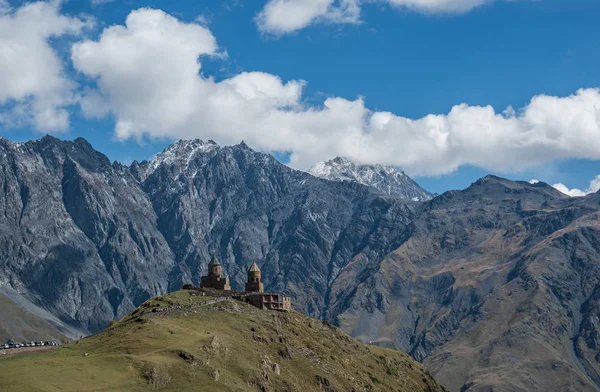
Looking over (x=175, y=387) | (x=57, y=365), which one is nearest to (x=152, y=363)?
(x=175, y=387)

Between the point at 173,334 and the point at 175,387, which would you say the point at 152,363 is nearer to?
the point at 175,387

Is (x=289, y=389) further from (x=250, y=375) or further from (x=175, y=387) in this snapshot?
(x=175, y=387)

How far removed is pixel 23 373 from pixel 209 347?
46724 millimetres

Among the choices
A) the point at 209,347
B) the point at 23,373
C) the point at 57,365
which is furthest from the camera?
the point at 209,347

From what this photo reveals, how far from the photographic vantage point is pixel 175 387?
160500 mm

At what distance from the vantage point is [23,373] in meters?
147

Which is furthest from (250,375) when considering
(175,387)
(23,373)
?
(23,373)

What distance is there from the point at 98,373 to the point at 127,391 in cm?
898

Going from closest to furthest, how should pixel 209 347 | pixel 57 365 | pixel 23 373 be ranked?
pixel 23 373 < pixel 57 365 < pixel 209 347

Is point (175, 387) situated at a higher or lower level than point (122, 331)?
lower

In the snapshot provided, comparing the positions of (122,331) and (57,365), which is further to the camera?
(122,331)

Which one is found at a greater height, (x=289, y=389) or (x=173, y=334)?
(x=173, y=334)

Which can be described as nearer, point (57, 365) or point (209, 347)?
point (57, 365)

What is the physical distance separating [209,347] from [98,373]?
112 feet
